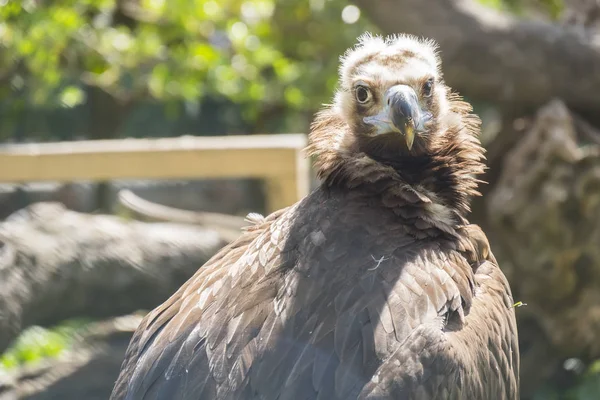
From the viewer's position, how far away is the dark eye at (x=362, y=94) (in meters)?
3.10

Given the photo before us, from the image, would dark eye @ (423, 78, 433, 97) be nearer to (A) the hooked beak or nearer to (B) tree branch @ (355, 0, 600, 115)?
(A) the hooked beak

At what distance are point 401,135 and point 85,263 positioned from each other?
239 cm

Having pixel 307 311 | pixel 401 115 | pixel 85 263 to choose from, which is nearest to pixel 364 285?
pixel 307 311

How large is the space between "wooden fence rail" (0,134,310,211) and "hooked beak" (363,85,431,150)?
7.07ft

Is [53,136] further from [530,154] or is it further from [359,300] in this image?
[359,300]

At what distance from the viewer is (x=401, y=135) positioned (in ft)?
10.0

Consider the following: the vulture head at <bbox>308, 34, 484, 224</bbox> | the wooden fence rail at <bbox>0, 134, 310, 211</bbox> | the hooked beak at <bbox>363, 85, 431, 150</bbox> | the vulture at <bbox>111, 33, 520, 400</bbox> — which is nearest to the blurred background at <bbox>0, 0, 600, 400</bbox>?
the wooden fence rail at <bbox>0, 134, 310, 211</bbox>

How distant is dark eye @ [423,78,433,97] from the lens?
3.13 metres

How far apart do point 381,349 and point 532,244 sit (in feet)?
9.63

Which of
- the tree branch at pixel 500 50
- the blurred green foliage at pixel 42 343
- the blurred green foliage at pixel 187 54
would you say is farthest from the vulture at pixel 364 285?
the blurred green foliage at pixel 187 54

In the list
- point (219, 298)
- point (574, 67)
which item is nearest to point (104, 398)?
point (219, 298)

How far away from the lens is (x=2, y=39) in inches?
252

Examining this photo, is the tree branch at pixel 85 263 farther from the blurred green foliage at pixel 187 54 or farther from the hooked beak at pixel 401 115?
the hooked beak at pixel 401 115

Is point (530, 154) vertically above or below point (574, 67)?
below
